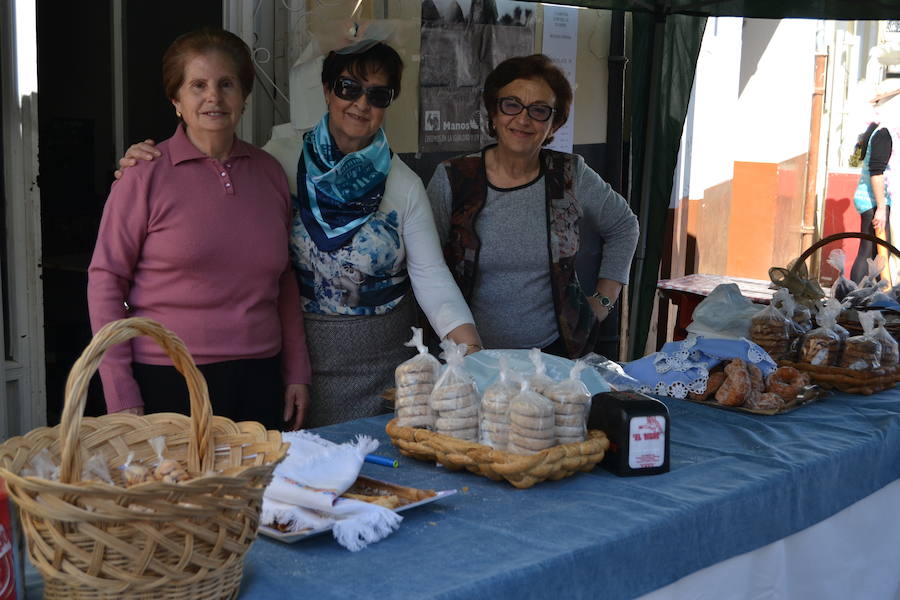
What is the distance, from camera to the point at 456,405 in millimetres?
2102

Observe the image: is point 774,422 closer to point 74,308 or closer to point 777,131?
point 74,308

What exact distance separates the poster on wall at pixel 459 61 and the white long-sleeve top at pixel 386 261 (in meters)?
1.49

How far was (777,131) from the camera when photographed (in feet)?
35.6

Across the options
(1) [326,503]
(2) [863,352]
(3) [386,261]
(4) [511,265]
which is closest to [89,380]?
(1) [326,503]

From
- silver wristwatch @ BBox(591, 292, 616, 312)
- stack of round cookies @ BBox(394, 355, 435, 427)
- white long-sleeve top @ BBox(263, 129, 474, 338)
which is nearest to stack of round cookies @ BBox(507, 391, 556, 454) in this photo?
stack of round cookies @ BBox(394, 355, 435, 427)

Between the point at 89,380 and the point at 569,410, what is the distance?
1.05m

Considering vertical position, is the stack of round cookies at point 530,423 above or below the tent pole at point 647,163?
below

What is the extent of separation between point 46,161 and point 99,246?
3.33 metres

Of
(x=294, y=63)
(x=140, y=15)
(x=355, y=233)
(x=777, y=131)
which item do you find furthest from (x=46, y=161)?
(x=777, y=131)

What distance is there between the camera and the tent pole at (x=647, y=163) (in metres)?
4.46

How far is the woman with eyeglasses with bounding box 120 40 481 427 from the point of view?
8.93 feet

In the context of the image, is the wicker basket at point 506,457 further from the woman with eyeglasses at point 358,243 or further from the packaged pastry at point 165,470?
the packaged pastry at point 165,470

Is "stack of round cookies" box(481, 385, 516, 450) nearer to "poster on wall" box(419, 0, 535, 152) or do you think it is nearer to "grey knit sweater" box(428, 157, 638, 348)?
"grey knit sweater" box(428, 157, 638, 348)

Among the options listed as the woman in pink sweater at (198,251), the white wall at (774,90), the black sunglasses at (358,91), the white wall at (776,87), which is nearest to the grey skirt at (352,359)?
the woman in pink sweater at (198,251)
